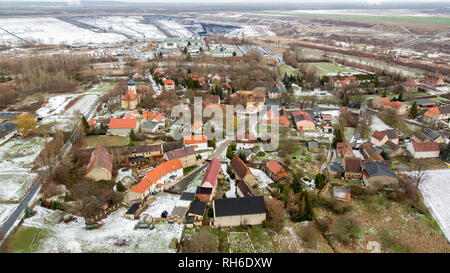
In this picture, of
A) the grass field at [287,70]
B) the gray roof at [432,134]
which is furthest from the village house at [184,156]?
the grass field at [287,70]

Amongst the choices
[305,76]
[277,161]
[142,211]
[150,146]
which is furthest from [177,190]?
[305,76]

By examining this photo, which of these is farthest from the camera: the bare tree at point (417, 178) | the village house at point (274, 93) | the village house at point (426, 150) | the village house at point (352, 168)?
the village house at point (274, 93)

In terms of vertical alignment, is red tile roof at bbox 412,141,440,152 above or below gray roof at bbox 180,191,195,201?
above

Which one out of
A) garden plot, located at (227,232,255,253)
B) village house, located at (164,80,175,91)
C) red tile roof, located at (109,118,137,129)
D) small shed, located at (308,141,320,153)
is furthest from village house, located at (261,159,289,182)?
village house, located at (164,80,175,91)

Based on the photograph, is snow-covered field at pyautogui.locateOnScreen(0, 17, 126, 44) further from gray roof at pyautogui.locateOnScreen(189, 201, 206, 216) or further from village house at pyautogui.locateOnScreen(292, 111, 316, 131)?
gray roof at pyautogui.locateOnScreen(189, 201, 206, 216)

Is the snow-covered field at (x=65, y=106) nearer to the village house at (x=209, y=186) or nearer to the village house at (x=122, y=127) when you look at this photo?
the village house at (x=122, y=127)

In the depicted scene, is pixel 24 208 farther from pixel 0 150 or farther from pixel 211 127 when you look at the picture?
pixel 211 127
